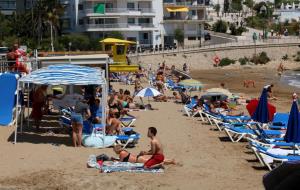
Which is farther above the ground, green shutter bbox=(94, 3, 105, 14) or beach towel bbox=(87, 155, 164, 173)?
green shutter bbox=(94, 3, 105, 14)

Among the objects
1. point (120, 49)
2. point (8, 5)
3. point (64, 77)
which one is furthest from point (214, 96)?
point (8, 5)

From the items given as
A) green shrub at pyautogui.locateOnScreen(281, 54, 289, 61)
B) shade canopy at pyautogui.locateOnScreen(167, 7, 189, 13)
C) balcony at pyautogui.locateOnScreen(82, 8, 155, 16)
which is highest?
shade canopy at pyautogui.locateOnScreen(167, 7, 189, 13)

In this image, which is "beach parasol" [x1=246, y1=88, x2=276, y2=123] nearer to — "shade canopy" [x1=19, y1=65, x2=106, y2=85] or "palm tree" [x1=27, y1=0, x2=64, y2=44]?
"shade canopy" [x1=19, y1=65, x2=106, y2=85]

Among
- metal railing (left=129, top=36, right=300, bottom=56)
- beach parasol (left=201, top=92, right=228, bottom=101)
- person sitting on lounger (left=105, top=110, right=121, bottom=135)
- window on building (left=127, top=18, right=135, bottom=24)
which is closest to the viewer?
person sitting on lounger (left=105, top=110, right=121, bottom=135)

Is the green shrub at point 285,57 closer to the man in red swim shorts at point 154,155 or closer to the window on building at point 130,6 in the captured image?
the window on building at point 130,6

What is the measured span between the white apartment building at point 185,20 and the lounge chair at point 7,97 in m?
55.6

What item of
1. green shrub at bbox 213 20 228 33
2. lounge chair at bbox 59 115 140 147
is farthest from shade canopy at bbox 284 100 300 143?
green shrub at bbox 213 20 228 33

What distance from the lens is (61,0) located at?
75.1 meters

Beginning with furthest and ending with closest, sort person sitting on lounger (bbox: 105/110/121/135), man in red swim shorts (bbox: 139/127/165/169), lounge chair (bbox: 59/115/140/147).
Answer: person sitting on lounger (bbox: 105/110/121/135)
lounge chair (bbox: 59/115/140/147)
man in red swim shorts (bbox: 139/127/165/169)

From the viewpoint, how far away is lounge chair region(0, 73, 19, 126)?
17.2 meters

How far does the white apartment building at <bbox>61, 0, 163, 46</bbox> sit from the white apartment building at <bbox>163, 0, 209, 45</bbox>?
1.58 meters

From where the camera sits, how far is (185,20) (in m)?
73.9

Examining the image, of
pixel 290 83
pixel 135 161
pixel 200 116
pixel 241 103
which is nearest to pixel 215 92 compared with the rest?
pixel 200 116

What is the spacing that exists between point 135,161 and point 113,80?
95.0 ft
